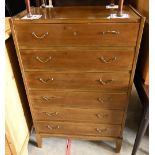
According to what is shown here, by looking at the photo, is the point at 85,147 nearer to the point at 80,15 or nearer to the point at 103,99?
the point at 103,99

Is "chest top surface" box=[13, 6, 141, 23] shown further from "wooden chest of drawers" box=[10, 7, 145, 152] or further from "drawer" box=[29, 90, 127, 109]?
"drawer" box=[29, 90, 127, 109]

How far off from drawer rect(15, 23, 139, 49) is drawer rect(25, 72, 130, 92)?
219 mm

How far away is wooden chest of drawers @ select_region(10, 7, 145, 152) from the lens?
1.07 meters

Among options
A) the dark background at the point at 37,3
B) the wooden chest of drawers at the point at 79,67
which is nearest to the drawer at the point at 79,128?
the wooden chest of drawers at the point at 79,67

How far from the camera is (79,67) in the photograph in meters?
1.21

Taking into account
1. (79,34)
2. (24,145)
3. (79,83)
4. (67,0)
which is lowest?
(24,145)

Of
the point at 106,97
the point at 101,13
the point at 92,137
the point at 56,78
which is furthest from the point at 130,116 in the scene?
the point at 101,13

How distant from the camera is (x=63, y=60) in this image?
3.89ft

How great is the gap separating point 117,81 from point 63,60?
380mm

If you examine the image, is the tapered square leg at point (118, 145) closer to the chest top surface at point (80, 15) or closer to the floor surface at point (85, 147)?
the floor surface at point (85, 147)

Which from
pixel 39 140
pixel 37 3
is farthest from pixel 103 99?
pixel 37 3

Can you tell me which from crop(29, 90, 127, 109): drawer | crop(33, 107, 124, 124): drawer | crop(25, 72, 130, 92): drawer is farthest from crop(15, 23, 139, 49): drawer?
crop(33, 107, 124, 124): drawer

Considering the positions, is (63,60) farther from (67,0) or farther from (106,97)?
(67,0)

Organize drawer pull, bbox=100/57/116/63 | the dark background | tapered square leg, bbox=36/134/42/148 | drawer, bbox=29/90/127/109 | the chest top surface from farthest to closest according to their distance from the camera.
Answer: tapered square leg, bbox=36/134/42/148 < the dark background < drawer, bbox=29/90/127/109 < drawer pull, bbox=100/57/116/63 < the chest top surface
